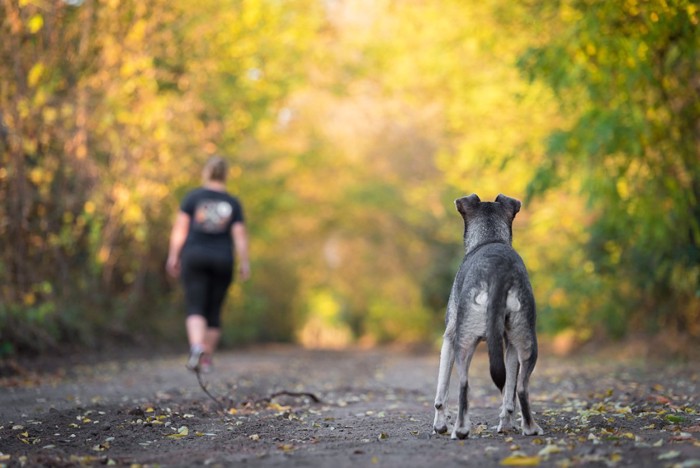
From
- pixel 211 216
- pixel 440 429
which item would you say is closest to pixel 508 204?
pixel 440 429

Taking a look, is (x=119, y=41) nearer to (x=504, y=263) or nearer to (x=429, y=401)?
(x=429, y=401)

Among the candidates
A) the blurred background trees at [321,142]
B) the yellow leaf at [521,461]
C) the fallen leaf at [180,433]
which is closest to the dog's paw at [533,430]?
the yellow leaf at [521,461]

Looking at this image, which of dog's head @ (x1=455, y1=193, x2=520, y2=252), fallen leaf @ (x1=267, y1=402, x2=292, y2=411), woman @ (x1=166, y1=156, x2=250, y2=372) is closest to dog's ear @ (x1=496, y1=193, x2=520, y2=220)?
dog's head @ (x1=455, y1=193, x2=520, y2=252)

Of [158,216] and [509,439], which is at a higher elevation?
[158,216]

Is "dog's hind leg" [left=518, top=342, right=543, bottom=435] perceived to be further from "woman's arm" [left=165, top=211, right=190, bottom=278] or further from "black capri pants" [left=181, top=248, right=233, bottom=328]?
"woman's arm" [left=165, top=211, right=190, bottom=278]

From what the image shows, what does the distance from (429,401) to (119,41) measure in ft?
26.9

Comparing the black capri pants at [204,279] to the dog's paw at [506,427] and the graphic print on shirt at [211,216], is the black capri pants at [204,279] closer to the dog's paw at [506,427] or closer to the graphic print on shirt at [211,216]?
the graphic print on shirt at [211,216]

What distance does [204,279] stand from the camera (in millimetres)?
11227

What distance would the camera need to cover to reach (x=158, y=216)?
667 inches

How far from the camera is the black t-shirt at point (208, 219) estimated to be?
11.2 meters

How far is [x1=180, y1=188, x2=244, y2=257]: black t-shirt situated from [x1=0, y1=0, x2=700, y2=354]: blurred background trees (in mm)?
2247

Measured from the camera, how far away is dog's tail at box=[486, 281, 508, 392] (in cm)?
532

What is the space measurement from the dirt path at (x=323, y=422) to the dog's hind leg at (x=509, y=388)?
0.14 meters

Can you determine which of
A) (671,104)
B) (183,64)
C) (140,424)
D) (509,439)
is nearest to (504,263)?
(509,439)
